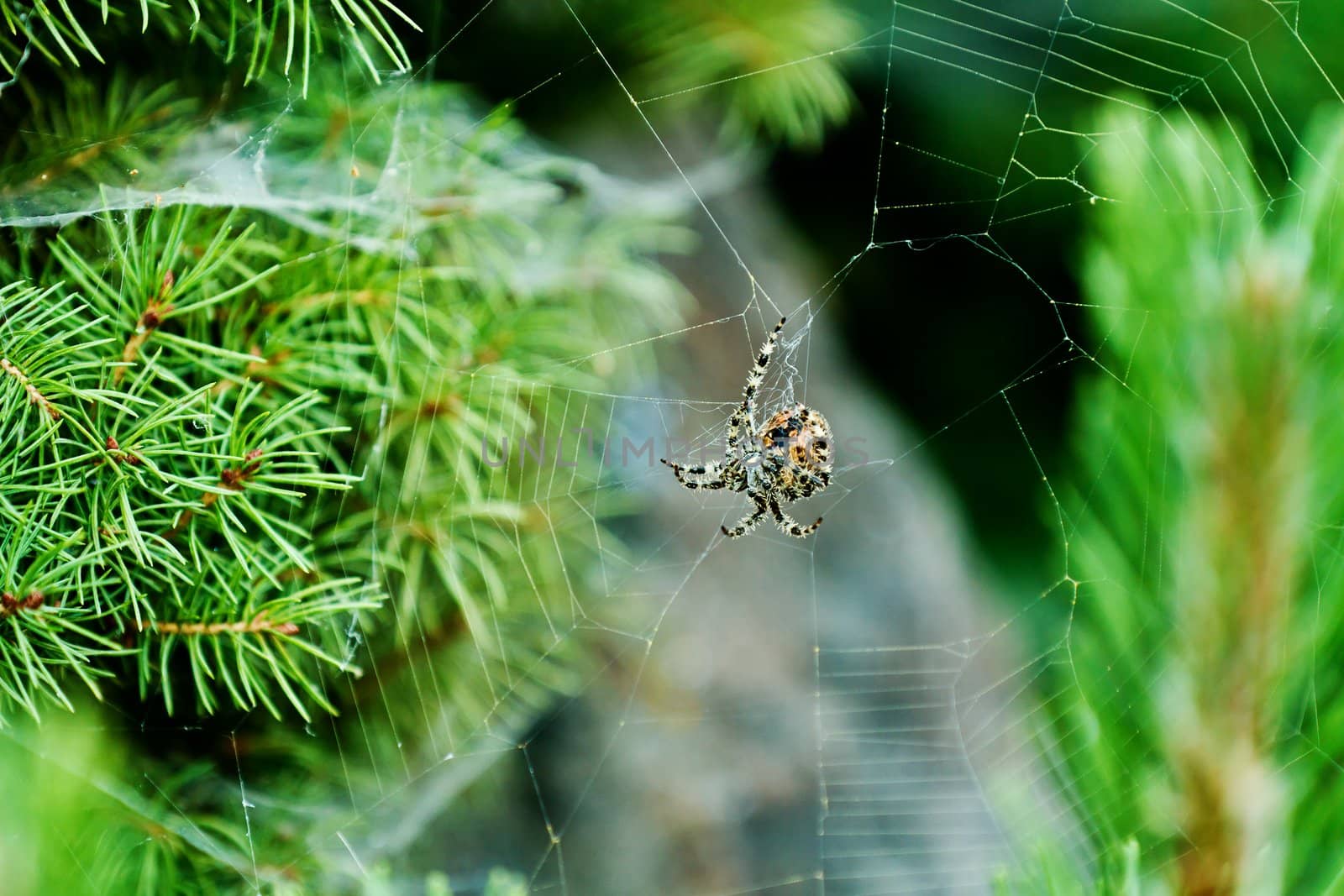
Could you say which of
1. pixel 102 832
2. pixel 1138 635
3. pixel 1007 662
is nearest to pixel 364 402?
pixel 102 832

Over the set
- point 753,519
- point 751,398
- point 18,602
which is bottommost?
point 753,519

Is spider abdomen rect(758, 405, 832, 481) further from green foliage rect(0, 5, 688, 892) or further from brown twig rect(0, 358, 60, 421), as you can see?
brown twig rect(0, 358, 60, 421)

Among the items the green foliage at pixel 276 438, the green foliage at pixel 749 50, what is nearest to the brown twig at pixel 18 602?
the green foliage at pixel 276 438

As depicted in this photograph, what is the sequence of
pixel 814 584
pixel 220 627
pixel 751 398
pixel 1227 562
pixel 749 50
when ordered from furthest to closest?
1. pixel 814 584
2. pixel 751 398
3. pixel 749 50
4. pixel 220 627
5. pixel 1227 562

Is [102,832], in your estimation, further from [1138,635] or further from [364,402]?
[1138,635]

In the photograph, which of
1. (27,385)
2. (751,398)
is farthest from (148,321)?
(751,398)

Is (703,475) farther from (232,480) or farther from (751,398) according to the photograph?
(232,480)
